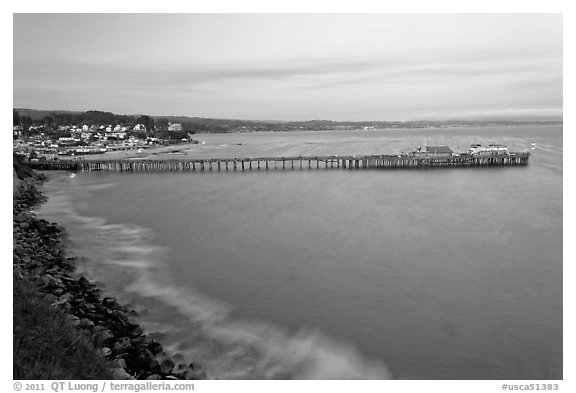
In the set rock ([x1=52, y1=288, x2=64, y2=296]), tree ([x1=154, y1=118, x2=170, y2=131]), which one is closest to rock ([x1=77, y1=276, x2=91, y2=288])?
rock ([x1=52, y1=288, x2=64, y2=296])

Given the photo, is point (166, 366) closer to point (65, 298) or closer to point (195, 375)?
point (195, 375)

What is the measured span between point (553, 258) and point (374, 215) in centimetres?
839

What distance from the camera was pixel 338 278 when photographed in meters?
13.2

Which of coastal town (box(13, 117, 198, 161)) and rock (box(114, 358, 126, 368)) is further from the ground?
coastal town (box(13, 117, 198, 161))

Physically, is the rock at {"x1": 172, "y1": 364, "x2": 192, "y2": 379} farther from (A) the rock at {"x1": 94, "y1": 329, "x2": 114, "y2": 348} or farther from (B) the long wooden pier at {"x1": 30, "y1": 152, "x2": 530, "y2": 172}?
(B) the long wooden pier at {"x1": 30, "y1": 152, "x2": 530, "y2": 172}

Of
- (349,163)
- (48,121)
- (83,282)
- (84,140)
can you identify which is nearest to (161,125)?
(48,121)

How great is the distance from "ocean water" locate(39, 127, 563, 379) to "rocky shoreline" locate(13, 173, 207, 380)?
1.56ft

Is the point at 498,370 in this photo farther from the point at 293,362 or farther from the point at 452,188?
the point at 452,188

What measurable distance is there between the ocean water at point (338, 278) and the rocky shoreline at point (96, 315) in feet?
1.56

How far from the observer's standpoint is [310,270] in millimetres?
13891

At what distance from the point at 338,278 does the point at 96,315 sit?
6.31m

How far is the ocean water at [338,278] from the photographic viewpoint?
9.16m

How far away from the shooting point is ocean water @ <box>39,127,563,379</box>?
916 centimetres

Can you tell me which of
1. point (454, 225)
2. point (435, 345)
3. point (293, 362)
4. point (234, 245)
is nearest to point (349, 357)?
point (293, 362)
